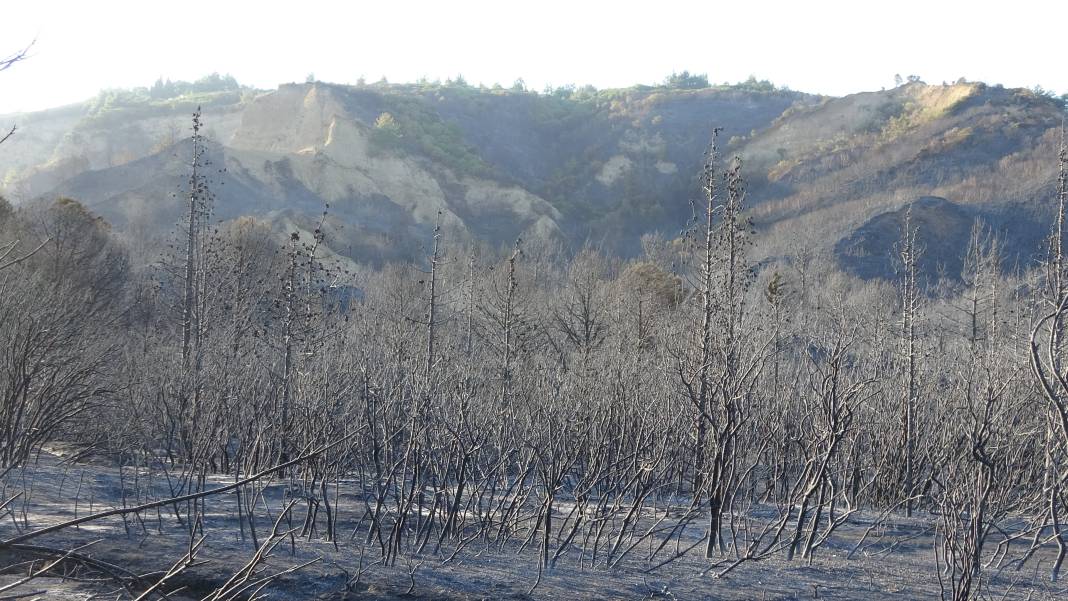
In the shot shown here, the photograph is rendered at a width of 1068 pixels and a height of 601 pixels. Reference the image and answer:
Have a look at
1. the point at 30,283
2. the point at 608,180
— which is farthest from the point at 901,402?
the point at 608,180

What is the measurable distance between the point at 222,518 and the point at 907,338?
11.9m

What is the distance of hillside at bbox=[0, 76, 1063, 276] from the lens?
63625mm

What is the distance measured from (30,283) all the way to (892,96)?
296ft

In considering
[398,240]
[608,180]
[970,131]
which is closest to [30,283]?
[398,240]

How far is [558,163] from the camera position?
11188 centimetres

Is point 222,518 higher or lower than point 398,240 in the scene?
lower

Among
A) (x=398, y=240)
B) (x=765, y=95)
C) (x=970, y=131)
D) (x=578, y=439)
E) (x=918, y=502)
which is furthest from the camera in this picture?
(x=765, y=95)

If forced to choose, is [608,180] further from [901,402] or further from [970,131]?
[901,402]

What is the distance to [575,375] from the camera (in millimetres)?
17328

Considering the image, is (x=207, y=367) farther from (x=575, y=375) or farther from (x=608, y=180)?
(x=608, y=180)

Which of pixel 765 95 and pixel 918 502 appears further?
pixel 765 95

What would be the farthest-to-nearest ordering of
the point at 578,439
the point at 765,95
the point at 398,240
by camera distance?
the point at 765,95 < the point at 398,240 < the point at 578,439

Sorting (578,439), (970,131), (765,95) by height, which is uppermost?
(765,95)

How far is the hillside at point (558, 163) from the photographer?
209 feet
